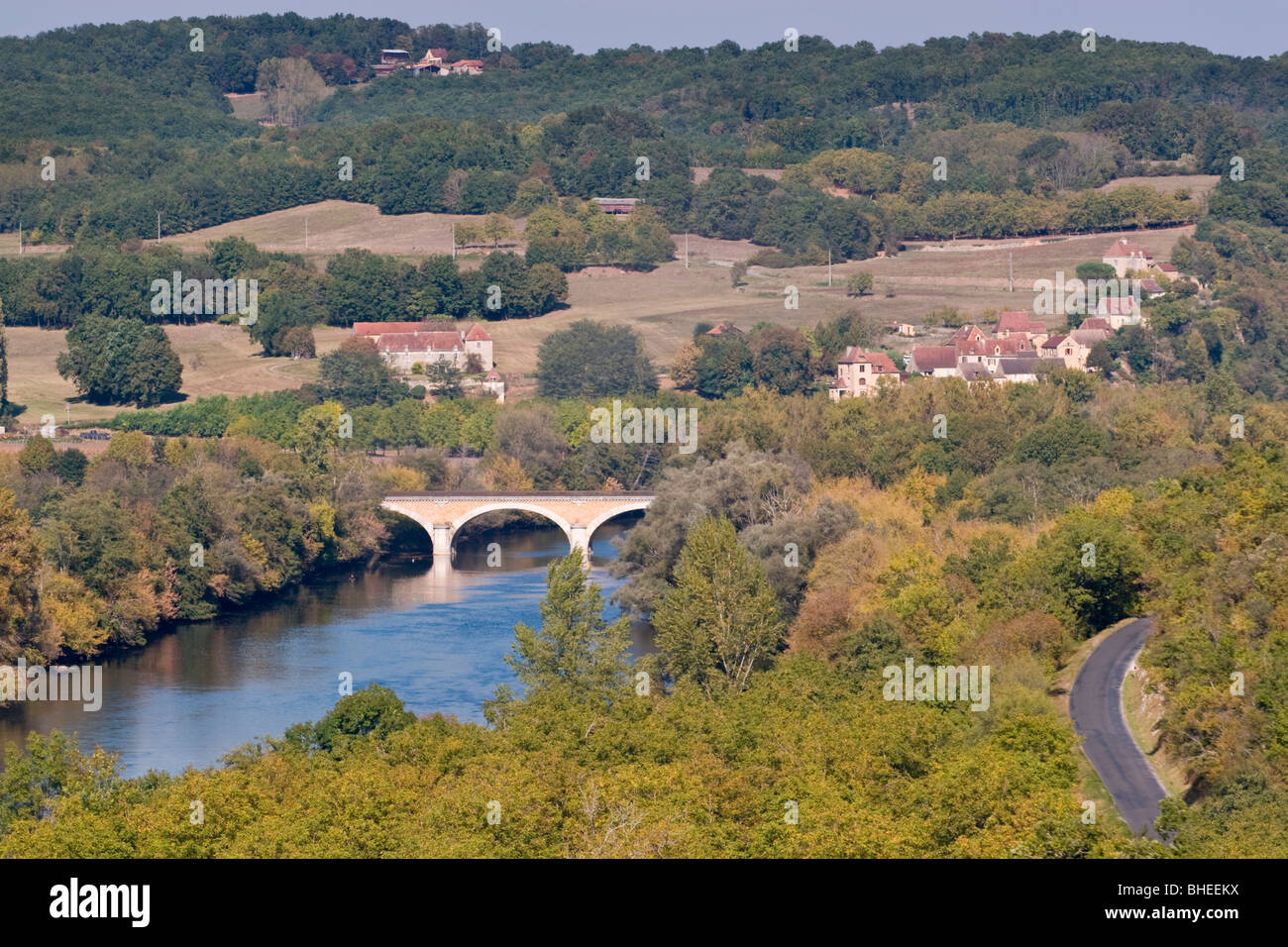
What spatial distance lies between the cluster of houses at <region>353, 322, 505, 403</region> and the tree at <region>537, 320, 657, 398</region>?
3.42 metres

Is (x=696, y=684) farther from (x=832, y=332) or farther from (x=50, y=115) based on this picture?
(x=50, y=115)

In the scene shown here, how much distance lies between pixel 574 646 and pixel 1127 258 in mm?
110893

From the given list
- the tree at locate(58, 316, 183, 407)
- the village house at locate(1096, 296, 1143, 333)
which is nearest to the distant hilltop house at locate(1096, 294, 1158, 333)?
the village house at locate(1096, 296, 1143, 333)

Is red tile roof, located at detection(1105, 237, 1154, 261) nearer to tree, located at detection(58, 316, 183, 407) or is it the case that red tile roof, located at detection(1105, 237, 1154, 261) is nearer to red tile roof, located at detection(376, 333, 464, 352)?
red tile roof, located at detection(376, 333, 464, 352)

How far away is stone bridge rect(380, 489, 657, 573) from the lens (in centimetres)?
8912

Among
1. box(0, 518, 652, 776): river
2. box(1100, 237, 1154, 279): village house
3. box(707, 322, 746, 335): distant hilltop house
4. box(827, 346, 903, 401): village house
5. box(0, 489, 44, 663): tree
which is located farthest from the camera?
box(1100, 237, 1154, 279): village house

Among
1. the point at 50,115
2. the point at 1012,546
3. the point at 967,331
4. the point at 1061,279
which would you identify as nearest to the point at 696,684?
the point at 1012,546

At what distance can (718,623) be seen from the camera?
48.9m

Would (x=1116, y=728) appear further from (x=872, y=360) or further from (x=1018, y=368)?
(x=872, y=360)

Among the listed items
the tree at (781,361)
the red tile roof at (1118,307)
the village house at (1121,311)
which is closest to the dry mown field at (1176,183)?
the red tile roof at (1118,307)

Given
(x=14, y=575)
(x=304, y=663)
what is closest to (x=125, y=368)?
(x=14, y=575)

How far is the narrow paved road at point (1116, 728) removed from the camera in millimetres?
31922
